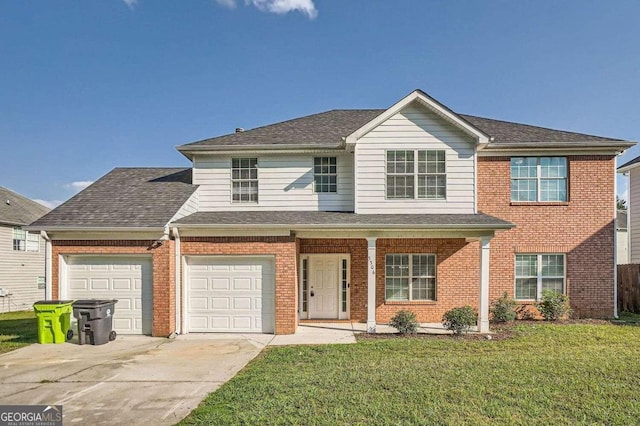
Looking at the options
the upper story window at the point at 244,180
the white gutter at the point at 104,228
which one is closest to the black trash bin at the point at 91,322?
the white gutter at the point at 104,228

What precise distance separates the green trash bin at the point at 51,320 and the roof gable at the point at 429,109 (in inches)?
369

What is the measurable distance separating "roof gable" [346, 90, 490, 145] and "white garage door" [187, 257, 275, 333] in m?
5.00

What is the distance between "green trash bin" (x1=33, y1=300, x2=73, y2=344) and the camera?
33.8 ft

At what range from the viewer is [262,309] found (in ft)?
37.7

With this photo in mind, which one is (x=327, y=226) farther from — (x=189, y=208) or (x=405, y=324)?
(x=189, y=208)

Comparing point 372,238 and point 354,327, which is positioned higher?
point 372,238

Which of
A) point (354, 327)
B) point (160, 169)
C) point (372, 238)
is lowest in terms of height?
point (354, 327)

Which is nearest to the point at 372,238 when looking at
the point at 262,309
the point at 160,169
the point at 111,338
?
the point at 262,309

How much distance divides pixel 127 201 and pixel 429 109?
9970mm

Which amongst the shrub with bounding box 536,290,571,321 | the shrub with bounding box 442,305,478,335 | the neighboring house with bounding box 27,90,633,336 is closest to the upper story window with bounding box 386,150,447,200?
the neighboring house with bounding box 27,90,633,336

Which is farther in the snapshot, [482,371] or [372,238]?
[372,238]

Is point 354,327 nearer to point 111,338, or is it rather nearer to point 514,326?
point 514,326

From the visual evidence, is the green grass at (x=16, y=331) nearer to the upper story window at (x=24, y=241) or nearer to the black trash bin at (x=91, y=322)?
the black trash bin at (x=91, y=322)

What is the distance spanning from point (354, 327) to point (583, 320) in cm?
748
